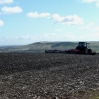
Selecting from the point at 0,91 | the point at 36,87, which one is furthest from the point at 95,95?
the point at 0,91

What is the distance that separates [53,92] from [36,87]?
2576mm

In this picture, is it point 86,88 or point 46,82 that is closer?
point 86,88

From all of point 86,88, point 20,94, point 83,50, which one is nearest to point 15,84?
point 20,94

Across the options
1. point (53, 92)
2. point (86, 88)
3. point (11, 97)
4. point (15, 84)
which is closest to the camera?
point (11, 97)

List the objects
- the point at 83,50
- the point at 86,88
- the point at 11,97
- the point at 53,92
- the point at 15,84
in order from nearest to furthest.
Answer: the point at 11,97, the point at 53,92, the point at 86,88, the point at 15,84, the point at 83,50

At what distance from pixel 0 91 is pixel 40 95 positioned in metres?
3.29

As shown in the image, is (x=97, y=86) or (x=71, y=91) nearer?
(x=71, y=91)

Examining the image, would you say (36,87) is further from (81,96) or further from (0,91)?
(81,96)

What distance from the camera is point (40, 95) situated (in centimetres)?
1884

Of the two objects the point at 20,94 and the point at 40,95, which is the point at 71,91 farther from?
the point at 20,94

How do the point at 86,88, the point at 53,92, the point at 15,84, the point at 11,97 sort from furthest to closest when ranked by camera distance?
the point at 15,84, the point at 86,88, the point at 53,92, the point at 11,97

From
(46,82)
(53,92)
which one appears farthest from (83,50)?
(53,92)

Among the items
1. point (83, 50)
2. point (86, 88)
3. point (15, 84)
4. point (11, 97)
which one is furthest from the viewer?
point (83, 50)

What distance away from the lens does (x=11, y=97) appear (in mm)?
18125
